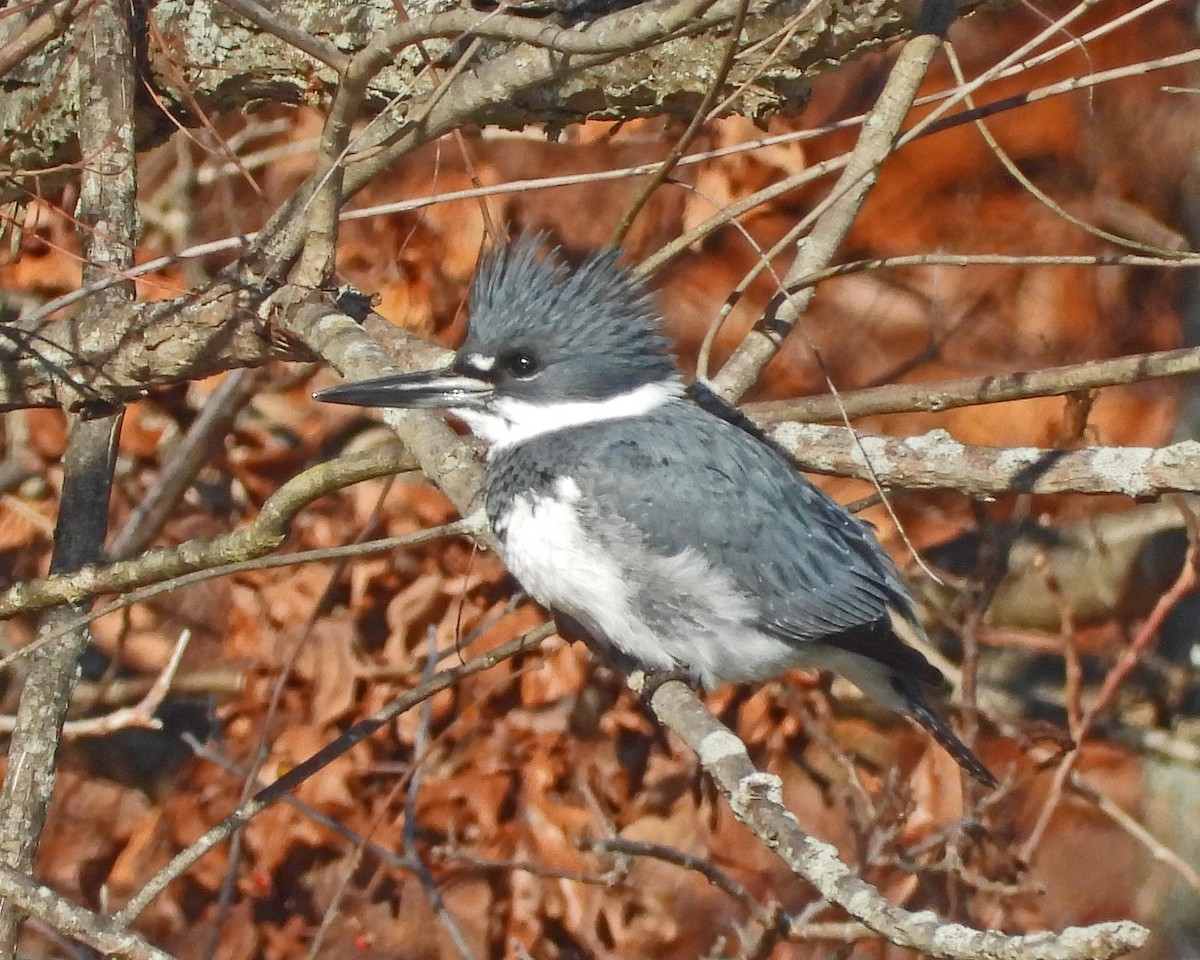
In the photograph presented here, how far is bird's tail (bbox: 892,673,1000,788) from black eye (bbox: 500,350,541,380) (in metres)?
0.82

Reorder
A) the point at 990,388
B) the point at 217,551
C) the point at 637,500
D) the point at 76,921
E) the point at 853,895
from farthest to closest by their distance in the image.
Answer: the point at 637,500, the point at 990,388, the point at 217,551, the point at 76,921, the point at 853,895

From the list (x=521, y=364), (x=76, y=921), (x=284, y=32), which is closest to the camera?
(x=76, y=921)

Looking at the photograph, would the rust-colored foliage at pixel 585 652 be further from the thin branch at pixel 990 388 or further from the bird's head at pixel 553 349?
the thin branch at pixel 990 388

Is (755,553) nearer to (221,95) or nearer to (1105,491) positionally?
(1105,491)

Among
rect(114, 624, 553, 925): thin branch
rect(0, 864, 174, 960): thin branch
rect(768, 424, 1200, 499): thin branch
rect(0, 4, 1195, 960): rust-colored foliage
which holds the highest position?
rect(768, 424, 1200, 499): thin branch

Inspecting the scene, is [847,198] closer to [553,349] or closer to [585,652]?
[553,349]

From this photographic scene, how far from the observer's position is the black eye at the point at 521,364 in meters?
2.20

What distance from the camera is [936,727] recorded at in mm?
2354

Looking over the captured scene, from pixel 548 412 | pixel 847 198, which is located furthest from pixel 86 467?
pixel 847 198

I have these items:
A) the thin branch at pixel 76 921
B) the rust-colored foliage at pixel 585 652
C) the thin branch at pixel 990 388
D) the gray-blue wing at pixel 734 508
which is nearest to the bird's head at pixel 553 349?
the gray-blue wing at pixel 734 508

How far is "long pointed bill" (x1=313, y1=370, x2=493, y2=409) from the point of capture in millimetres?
1849

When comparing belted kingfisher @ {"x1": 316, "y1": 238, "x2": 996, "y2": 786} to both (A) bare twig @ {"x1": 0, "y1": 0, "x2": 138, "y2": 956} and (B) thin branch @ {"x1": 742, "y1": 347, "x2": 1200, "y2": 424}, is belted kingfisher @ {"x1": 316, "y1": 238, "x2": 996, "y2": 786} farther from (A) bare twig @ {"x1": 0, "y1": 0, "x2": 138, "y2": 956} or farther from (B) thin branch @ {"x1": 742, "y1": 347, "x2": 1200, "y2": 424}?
(A) bare twig @ {"x1": 0, "y1": 0, "x2": 138, "y2": 956}

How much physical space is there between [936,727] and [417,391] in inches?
42.4

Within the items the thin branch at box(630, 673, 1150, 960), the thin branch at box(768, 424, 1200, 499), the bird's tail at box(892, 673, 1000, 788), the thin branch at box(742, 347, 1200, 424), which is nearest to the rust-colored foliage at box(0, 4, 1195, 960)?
the bird's tail at box(892, 673, 1000, 788)
